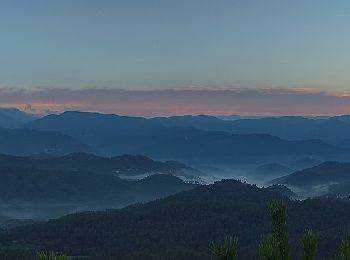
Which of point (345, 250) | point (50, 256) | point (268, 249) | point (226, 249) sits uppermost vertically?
point (50, 256)

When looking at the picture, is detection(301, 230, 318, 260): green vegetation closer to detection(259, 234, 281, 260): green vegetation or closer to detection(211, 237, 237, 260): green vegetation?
detection(259, 234, 281, 260): green vegetation

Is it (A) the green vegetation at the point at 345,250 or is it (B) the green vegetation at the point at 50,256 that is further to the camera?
(A) the green vegetation at the point at 345,250

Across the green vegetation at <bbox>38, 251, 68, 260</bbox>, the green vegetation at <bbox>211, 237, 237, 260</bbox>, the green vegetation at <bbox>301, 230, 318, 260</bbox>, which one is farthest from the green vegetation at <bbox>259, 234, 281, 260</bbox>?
the green vegetation at <bbox>38, 251, 68, 260</bbox>

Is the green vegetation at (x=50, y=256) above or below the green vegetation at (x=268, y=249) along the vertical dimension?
above

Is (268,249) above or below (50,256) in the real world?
below

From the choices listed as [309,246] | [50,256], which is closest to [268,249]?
[309,246]

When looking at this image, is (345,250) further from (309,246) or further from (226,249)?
(226,249)

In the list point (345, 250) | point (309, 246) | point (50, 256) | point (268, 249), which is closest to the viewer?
point (50, 256)

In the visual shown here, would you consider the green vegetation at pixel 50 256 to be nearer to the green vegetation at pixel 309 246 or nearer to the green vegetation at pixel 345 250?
the green vegetation at pixel 309 246

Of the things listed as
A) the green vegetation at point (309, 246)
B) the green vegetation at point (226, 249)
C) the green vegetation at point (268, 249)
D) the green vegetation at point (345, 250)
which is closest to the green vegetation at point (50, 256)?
the green vegetation at point (226, 249)

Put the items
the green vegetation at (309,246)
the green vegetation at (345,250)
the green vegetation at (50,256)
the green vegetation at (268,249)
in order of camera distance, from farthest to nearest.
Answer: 1. the green vegetation at (345,250)
2. the green vegetation at (309,246)
3. the green vegetation at (268,249)
4. the green vegetation at (50,256)

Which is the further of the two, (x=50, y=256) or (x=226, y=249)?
(x=226, y=249)
